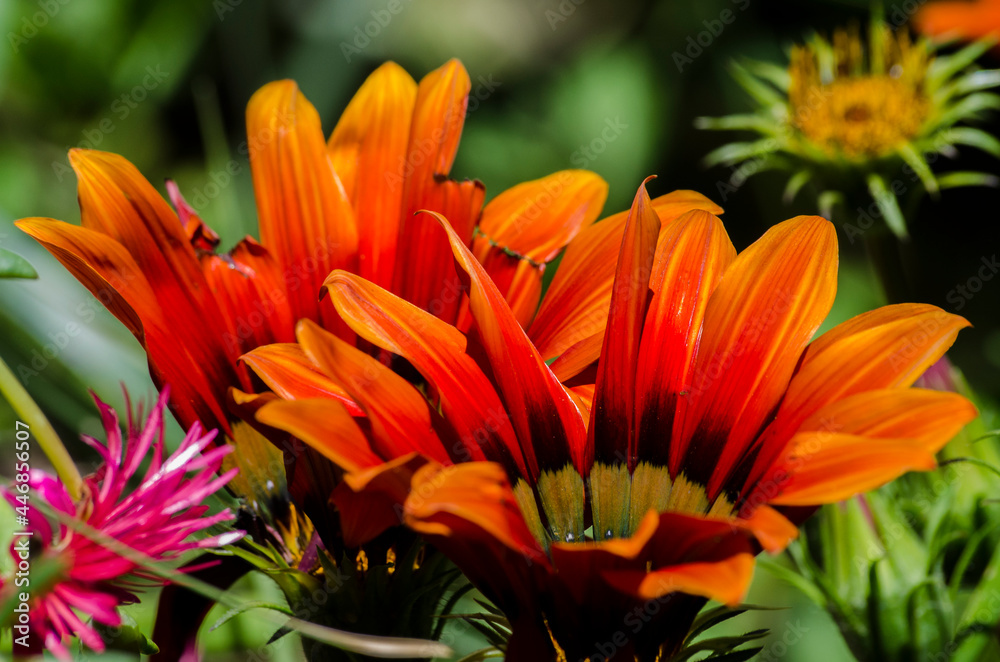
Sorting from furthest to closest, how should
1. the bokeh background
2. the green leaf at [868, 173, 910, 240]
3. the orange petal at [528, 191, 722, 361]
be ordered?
the bokeh background < the green leaf at [868, 173, 910, 240] < the orange petal at [528, 191, 722, 361]

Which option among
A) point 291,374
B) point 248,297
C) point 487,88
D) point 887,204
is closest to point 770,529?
point 291,374

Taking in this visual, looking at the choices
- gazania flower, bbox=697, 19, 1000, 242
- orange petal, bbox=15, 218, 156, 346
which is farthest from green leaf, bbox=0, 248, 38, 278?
gazania flower, bbox=697, 19, 1000, 242

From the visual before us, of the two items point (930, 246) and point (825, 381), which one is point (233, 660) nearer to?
point (825, 381)

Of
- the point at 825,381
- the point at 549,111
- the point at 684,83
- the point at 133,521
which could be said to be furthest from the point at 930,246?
the point at 133,521

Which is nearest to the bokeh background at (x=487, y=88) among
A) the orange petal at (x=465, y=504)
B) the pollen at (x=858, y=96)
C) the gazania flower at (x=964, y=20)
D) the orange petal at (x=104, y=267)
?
the gazania flower at (x=964, y=20)

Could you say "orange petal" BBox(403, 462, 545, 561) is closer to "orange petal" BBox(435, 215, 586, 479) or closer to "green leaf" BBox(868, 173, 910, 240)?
"orange petal" BBox(435, 215, 586, 479)

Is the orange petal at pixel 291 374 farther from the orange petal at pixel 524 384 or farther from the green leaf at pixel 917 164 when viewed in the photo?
the green leaf at pixel 917 164
